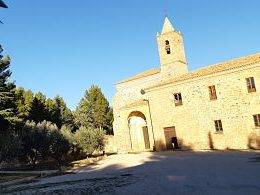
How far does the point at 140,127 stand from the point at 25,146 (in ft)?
45.8

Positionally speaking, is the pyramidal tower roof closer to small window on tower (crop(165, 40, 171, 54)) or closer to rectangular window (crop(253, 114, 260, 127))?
small window on tower (crop(165, 40, 171, 54))

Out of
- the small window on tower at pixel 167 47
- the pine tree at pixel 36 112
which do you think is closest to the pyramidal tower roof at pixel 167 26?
the small window on tower at pixel 167 47

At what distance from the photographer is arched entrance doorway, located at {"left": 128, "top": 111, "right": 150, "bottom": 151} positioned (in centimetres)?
3369

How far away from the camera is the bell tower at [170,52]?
35.8 metres

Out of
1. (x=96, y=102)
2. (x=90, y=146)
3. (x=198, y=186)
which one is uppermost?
(x=96, y=102)

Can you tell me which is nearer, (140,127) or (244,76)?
(244,76)

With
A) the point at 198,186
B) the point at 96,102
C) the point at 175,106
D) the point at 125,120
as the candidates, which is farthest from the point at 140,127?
the point at 96,102

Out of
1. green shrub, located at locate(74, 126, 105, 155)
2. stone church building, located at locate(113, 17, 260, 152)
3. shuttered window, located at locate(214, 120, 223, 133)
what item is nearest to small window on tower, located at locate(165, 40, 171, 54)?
stone church building, located at locate(113, 17, 260, 152)

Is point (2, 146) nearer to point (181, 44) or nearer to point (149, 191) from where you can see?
point (149, 191)

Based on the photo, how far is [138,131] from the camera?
3406cm

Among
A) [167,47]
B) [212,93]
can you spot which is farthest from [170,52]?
[212,93]

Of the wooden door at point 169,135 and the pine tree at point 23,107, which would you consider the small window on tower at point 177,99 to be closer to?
the wooden door at point 169,135

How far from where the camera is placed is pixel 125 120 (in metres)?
33.4

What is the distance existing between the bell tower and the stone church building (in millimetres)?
131
